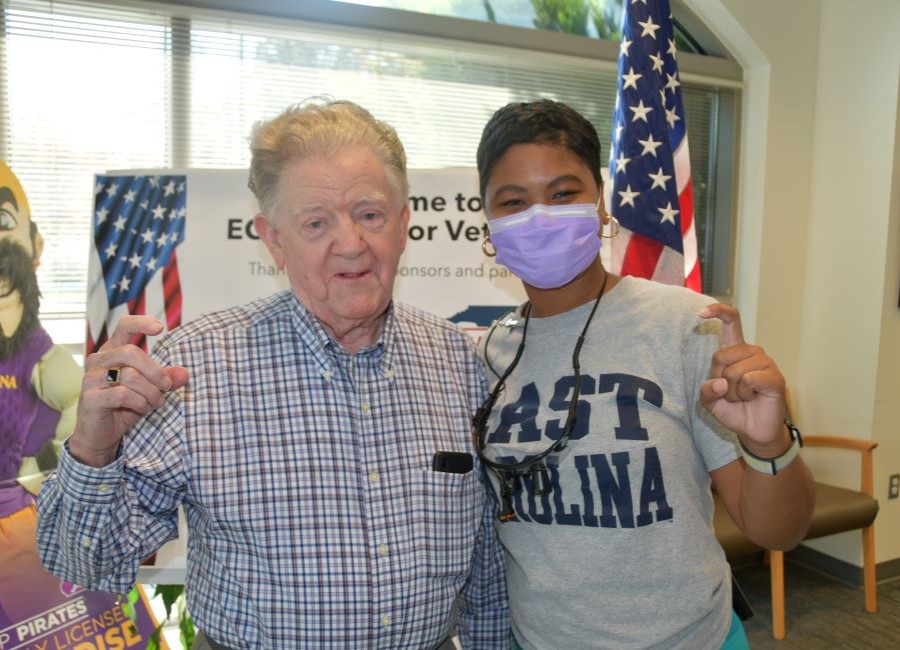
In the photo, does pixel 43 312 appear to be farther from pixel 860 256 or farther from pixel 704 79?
pixel 860 256

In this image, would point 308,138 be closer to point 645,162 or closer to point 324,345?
point 324,345

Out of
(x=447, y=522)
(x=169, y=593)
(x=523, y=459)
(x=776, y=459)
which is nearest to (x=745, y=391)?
(x=776, y=459)

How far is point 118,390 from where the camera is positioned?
101 cm

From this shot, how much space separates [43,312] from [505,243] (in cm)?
256

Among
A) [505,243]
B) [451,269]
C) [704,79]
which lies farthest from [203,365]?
[704,79]

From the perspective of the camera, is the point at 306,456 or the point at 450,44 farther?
the point at 450,44

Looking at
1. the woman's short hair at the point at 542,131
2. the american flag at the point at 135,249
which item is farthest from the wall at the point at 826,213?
the american flag at the point at 135,249

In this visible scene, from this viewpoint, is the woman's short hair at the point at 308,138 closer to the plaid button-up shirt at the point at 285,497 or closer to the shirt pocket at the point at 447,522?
the plaid button-up shirt at the point at 285,497

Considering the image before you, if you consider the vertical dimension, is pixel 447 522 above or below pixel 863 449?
above

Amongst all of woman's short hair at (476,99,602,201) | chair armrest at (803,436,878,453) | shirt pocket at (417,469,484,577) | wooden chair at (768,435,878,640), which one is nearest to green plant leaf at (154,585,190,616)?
shirt pocket at (417,469,484,577)

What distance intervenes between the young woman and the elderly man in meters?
0.16

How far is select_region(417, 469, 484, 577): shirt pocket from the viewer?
129 cm

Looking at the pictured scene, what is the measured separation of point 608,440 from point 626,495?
10cm

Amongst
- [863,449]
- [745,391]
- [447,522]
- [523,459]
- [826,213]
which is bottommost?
[863,449]
